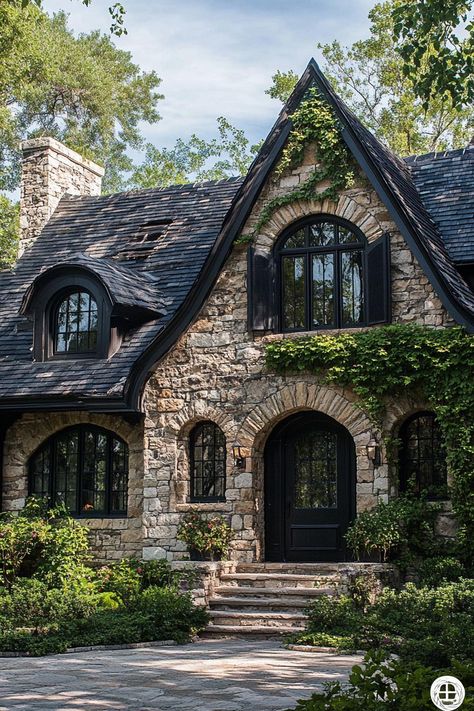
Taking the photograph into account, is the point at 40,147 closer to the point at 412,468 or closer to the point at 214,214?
the point at 214,214

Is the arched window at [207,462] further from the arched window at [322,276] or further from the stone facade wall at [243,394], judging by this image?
the arched window at [322,276]

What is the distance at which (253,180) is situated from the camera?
1652cm

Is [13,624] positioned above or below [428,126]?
below

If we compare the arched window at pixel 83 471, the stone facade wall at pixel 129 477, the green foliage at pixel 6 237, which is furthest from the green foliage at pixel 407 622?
the green foliage at pixel 6 237

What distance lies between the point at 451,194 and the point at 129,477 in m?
7.21

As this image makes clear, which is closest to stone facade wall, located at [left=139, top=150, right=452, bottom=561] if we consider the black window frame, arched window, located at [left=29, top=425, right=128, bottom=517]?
the black window frame

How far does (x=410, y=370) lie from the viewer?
1502 cm

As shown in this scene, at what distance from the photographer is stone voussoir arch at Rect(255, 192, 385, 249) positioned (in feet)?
51.9

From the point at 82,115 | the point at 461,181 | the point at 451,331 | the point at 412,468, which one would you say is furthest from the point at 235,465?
the point at 82,115

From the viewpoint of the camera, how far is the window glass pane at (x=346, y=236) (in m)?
16.1

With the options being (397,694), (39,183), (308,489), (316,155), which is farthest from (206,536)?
(397,694)

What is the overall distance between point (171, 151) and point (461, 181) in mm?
24347

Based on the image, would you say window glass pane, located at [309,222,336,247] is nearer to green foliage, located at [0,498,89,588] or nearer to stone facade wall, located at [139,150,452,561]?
stone facade wall, located at [139,150,452,561]

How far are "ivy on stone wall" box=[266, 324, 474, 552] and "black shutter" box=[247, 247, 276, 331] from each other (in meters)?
0.42
